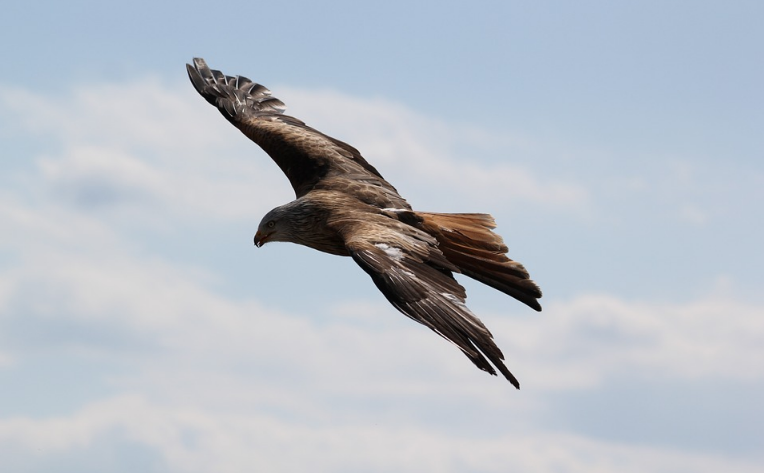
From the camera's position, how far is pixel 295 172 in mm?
13805

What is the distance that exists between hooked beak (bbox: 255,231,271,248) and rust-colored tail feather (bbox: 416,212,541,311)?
1.91m

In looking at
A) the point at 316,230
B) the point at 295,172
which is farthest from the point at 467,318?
the point at 295,172

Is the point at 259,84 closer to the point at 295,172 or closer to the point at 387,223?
the point at 295,172

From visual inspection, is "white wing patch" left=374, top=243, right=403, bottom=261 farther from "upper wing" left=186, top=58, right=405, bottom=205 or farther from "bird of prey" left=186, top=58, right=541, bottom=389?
"upper wing" left=186, top=58, right=405, bottom=205

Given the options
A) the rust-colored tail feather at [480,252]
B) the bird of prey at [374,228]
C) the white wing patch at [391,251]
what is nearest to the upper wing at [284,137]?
the bird of prey at [374,228]

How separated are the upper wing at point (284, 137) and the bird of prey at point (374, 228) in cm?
2

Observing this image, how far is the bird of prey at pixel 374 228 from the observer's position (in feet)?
31.4

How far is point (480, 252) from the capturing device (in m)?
11.8

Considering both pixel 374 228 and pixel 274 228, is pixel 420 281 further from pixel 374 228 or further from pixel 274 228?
pixel 274 228

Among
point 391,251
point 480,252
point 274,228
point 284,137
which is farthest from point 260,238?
point 480,252

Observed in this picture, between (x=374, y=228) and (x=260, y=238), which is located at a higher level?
(x=260, y=238)

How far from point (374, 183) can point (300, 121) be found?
8.17 ft

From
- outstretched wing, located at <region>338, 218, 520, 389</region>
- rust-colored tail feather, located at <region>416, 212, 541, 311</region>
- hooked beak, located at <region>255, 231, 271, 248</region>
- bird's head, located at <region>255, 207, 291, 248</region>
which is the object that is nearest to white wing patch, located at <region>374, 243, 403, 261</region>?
outstretched wing, located at <region>338, 218, 520, 389</region>

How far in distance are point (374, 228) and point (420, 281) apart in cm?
143
